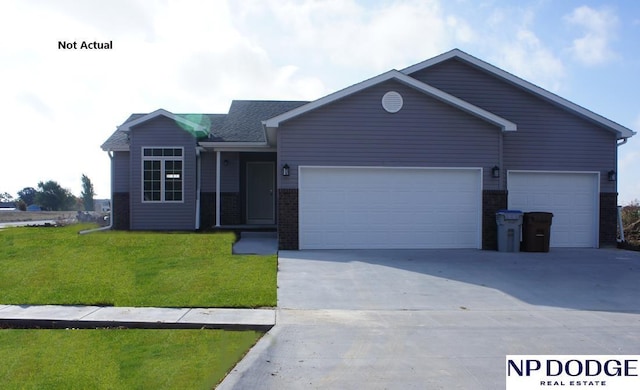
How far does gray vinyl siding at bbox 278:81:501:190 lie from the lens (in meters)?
12.7

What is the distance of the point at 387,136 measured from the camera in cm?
1293

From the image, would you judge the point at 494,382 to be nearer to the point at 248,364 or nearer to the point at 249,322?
the point at 248,364

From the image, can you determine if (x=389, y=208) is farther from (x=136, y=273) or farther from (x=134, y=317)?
(x=134, y=317)

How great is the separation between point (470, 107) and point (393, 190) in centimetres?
299

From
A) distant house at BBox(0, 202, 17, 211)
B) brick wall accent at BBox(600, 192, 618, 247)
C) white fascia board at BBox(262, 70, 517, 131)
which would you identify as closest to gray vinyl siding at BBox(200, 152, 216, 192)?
white fascia board at BBox(262, 70, 517, 131)

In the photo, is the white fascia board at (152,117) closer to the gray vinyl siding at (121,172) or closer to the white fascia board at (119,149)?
the white fascia board at (119,149)

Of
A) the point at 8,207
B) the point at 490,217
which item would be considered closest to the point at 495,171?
the point at 490,217

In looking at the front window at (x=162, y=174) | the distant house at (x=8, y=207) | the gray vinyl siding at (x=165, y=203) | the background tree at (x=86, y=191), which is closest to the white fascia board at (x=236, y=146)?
the gray vinyl siding at (x=165, y=203)

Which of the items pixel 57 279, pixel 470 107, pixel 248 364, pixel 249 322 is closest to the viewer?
pixel 248 364

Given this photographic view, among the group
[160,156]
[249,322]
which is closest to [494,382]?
[249,322]

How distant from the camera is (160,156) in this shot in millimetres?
16312

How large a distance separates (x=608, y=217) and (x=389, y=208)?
693cm

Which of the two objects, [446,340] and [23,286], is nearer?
[446,340]

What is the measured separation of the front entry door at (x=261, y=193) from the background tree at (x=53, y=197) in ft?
185
